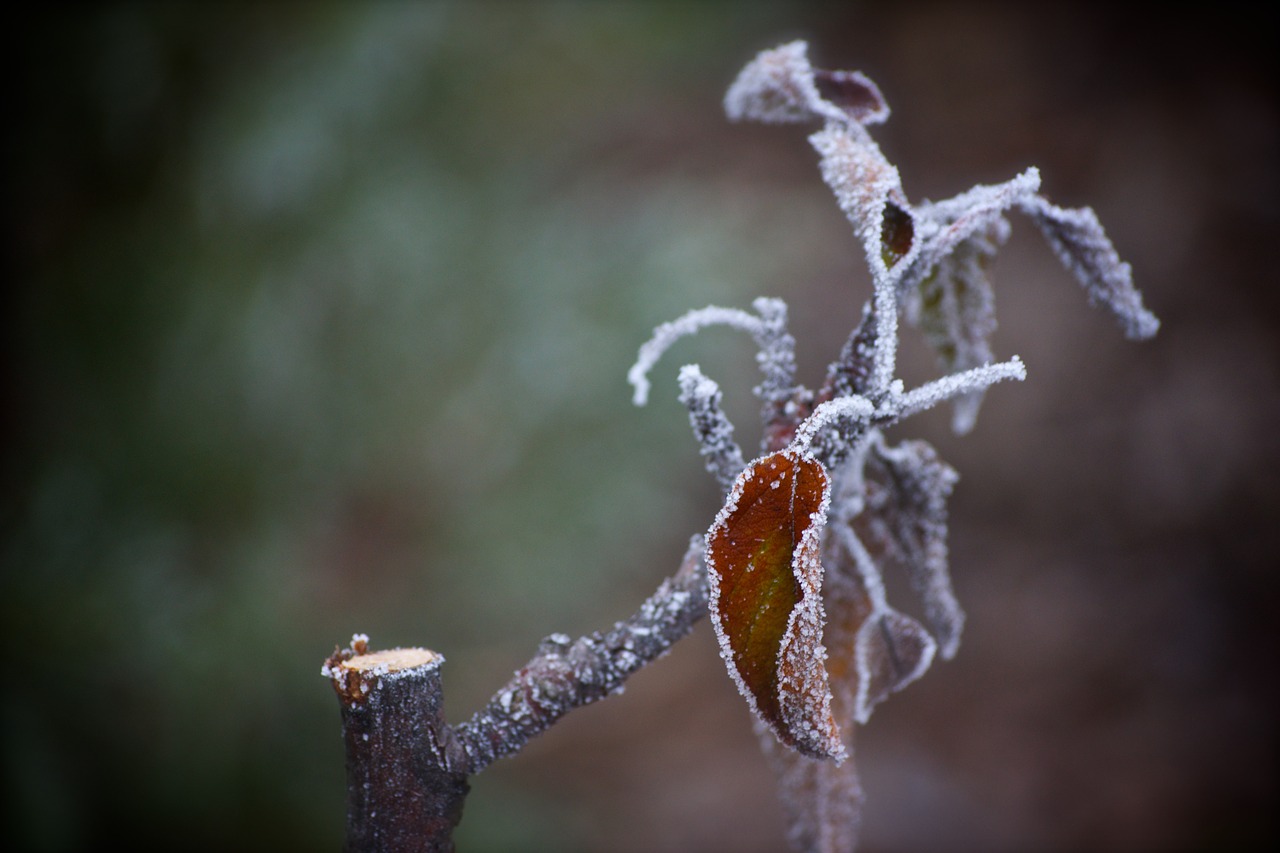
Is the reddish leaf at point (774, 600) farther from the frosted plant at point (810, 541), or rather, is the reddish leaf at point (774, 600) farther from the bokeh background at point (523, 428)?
the bokeh background at point (523, 428)

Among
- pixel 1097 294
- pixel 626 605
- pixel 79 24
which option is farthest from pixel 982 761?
pixel 79 24

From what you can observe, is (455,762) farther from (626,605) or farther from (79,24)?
(79,24)

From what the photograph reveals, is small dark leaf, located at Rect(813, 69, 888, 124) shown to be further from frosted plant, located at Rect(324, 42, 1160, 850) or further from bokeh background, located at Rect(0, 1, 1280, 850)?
bokeh background, located at Rect(0, 1, 1280, 850)

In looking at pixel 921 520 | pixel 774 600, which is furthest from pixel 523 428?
pixel 774 600

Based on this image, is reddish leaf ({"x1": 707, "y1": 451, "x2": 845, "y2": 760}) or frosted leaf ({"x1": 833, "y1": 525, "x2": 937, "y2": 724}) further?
frosted leaf ({"x1": 833, "y1": 525, "x2": 937, "y2": 724})

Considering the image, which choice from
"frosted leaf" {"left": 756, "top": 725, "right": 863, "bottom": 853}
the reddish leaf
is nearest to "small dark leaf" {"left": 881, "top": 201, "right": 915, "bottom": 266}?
the reddish leaf

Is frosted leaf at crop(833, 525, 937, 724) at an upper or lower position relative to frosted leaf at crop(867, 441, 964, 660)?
lower

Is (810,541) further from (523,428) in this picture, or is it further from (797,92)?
(523,428)
